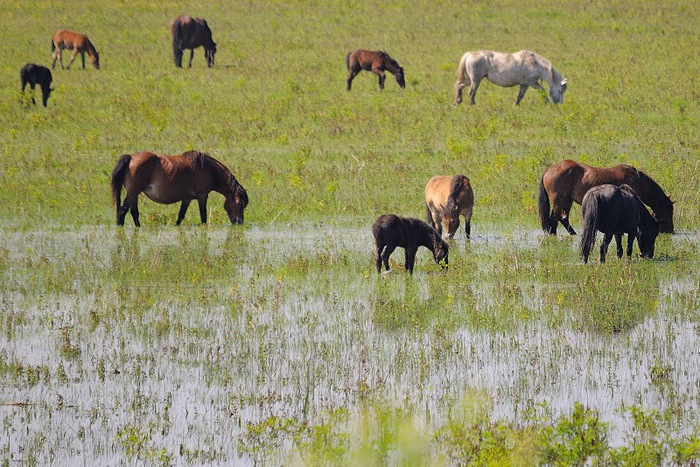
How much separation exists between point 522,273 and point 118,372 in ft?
17.5

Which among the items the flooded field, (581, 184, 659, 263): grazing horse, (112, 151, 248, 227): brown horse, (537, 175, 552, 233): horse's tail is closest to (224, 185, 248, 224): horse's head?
(112, 151, 248, 227): brown horse

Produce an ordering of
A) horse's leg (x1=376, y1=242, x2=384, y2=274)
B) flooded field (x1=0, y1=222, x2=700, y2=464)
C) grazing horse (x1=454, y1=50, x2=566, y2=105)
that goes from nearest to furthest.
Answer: flooded field (x1=0, y1=222, x2=700, y2=464) < horse's leg (x1=376, y1=242, x2=384, y2=274) < grazing horse (x1=454, y1=50, x2=566, y2=105)

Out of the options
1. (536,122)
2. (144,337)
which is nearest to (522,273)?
(144,337)

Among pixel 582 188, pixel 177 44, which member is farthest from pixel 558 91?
pixel 582 188

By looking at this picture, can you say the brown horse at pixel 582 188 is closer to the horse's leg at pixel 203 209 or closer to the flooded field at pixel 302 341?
the flooded field at pixel 302 341

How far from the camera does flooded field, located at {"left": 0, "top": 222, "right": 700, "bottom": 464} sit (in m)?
7.69

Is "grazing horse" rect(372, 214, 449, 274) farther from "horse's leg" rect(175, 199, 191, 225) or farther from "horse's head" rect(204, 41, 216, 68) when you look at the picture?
"horse's head" rect(204, 41, 216, 68)

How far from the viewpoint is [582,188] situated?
15297 mm

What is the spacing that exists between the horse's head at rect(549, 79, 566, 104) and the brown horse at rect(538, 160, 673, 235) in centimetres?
1182

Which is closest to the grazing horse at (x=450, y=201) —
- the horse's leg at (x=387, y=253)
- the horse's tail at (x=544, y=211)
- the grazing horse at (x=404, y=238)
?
→ the horse's tail at (x=544, y=211)

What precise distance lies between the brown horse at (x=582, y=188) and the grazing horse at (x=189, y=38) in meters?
18.2

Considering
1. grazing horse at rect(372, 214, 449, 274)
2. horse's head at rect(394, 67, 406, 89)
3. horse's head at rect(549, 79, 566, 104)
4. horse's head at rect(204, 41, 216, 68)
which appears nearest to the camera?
grazing horse at rect(372, 214, 449, 274)

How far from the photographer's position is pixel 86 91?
27.4 m

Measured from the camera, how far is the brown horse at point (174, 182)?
15.8 m
